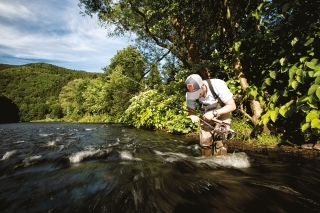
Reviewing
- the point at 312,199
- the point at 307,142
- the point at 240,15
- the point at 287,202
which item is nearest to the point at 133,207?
the point at 287,202

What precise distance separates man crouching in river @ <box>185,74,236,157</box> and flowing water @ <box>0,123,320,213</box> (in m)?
0.54

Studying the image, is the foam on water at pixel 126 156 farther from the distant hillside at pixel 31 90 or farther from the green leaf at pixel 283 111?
the distant hillside at pixel 31 90

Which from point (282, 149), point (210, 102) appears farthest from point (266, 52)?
point (210, 102)

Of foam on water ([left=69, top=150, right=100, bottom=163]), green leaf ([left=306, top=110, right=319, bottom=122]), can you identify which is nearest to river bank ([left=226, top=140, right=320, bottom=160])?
green leaf ([left=306, top=110, right=319, bottom=122])

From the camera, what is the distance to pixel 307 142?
276 inches

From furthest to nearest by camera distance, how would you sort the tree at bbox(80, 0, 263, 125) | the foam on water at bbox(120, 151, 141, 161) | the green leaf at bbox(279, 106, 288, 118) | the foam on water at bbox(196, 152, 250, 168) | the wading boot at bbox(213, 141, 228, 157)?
the tree at bbox(80, 0, 263, 125) → the foam on water at bbox(120, 151, 141, 161) → the green leaf at bbox(279, 106, 288, 118) → the wading boot at bbox(213, 141, 228, 157) → the foam on water at bbox(196, 152, 250, 168)

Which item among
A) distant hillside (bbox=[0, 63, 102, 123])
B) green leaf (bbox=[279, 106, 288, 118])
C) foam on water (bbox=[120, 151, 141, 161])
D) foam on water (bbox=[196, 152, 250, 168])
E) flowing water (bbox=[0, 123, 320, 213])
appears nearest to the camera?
flowing water (bbox=[0, 123, 320, 213])

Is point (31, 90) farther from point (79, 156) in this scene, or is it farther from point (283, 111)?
point (283, 111)

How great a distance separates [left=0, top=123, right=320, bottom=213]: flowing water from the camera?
11.6 ft

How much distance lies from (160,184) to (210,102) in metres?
2.41

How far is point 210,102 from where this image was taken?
559 cm

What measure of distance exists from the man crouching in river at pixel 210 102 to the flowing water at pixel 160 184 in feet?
1.77

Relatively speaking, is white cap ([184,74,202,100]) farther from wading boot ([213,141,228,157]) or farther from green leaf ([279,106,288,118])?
green leaf ([279,106,288,118])

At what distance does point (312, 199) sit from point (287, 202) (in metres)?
0.50
